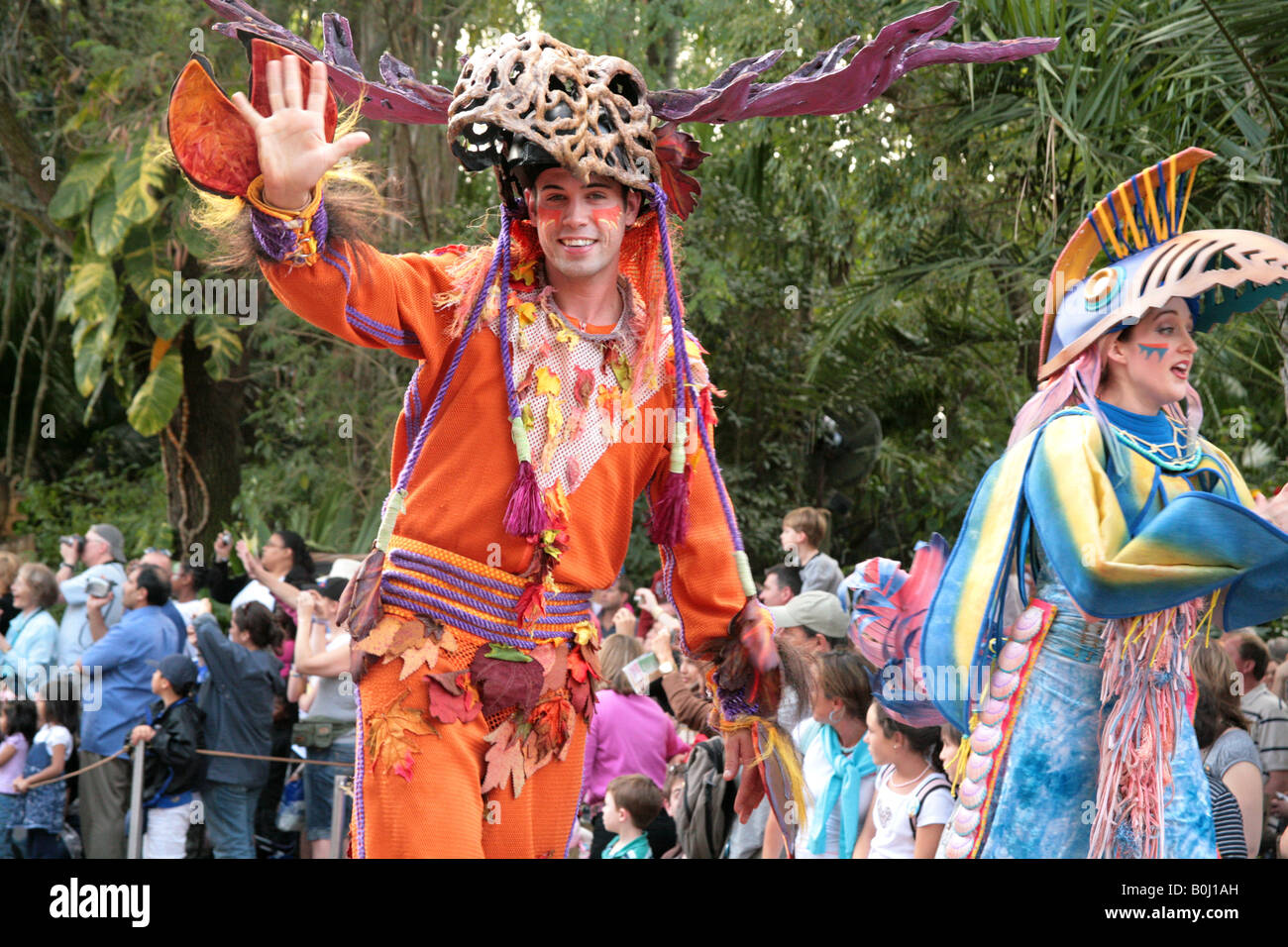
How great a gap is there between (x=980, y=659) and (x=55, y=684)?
4784mm

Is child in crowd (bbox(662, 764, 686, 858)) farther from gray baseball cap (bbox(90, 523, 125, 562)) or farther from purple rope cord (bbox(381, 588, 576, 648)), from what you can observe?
gray baseball cap (bbox(90, 523, 125, 562))

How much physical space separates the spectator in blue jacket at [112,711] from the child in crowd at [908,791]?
3.52 meters

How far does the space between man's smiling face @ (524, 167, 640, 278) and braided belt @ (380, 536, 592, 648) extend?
0.66 m

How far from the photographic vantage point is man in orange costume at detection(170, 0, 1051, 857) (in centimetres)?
291

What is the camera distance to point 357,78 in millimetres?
3178

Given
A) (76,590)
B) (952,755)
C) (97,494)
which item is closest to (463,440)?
(952,755)

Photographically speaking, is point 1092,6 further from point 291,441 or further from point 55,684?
point 291,441

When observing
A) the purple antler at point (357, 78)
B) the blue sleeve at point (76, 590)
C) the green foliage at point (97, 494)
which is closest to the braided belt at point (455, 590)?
the purple antler at point (357, 78)

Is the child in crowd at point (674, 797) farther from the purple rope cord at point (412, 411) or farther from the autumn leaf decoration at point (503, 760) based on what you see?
the purple rope cord at point (412, 411)

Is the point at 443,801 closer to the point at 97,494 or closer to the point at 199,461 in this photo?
the point at 199,461

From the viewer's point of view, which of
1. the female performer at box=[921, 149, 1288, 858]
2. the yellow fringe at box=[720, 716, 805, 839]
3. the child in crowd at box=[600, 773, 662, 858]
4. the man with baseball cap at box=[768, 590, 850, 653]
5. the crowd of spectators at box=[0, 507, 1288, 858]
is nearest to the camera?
the female performer at box=[921, 149, 1288, 858]

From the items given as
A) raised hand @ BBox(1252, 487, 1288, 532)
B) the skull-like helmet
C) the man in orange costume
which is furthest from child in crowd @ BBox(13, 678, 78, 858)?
raised hand @ BBox(1252, 487, 1288, 532)

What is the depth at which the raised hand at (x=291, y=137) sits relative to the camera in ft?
8.62

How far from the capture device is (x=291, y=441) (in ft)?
39.3
